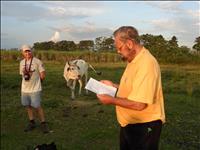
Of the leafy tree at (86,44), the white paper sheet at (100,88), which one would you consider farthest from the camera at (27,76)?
the leafy tree at (86,44)

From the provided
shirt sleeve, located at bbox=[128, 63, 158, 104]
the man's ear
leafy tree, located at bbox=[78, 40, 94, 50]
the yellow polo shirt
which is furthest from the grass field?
leafy tree, located at bbox=[78, 40, 94, 50]

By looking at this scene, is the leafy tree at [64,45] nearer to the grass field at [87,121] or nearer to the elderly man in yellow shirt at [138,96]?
the grass field at [87,121]

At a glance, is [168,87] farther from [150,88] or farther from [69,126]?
[150,88]

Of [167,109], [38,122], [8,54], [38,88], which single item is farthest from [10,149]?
[8,54]

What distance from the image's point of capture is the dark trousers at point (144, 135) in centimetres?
535

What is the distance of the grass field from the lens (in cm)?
1040

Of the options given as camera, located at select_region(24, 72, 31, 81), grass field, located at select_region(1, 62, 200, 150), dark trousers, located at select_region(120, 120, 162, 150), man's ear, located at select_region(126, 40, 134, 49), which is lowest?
grass field, located at select_region(1, 62, 200, 150)

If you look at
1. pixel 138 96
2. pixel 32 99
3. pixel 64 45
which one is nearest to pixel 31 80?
pixel 32 99

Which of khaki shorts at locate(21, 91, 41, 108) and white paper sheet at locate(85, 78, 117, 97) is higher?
white paper sheet at locate(85, 78, 117, 97)

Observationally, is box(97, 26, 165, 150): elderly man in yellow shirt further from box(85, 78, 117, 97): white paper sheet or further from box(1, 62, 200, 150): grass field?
box(1, 62, 200, 150): grass field

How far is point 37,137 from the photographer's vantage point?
36.8 feet

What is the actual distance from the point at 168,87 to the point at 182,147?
10910mm

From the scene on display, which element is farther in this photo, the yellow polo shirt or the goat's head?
the goat's head

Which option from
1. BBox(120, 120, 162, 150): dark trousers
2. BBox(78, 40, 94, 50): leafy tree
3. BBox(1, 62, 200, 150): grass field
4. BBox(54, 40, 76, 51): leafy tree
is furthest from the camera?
BBox(54, 40, 76, 51): leafy tree
